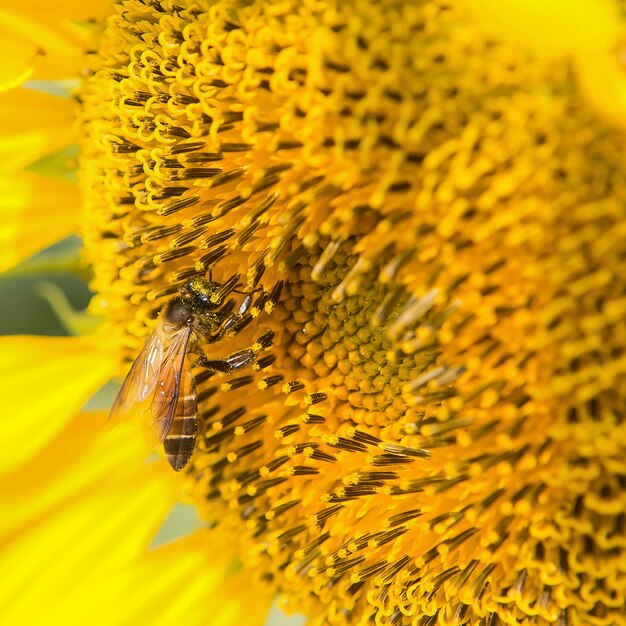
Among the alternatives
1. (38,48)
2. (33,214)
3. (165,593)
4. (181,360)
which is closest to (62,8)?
(38,48)

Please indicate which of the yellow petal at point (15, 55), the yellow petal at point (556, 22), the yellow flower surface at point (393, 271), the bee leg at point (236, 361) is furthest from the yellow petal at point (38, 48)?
the yellow petal at point (556, 22)

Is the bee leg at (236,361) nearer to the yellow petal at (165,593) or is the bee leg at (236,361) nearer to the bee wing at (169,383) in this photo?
the bee wing at (169,383)

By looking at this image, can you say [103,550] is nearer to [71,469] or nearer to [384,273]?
[71,469]

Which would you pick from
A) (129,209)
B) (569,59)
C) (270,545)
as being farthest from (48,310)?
(569,59)

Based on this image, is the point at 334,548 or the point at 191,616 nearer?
the point at 334,548

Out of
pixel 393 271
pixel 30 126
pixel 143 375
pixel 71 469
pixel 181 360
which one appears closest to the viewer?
pixel 393 271

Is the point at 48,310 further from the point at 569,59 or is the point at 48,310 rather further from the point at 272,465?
the point at 569,59

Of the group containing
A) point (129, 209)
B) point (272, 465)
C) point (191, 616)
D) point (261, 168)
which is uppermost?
point (261, 168)
